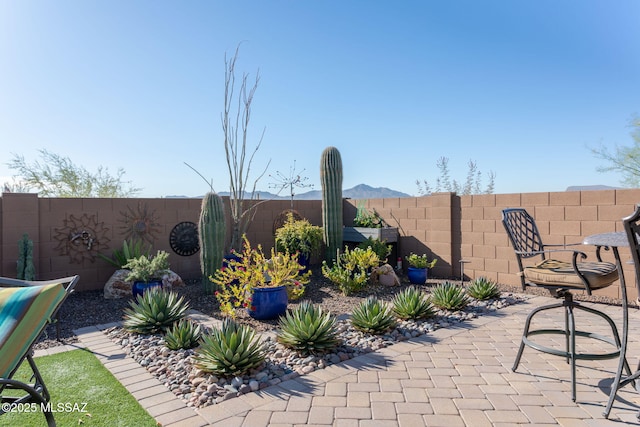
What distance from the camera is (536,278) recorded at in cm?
257

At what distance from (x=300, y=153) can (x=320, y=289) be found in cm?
537

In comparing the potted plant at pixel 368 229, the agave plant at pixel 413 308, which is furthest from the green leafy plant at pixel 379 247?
the agave plant at pixel 413 308

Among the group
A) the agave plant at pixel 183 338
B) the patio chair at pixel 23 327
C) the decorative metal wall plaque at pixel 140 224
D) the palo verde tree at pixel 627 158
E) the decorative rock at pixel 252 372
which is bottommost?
the decorative rock at pixel 252 372

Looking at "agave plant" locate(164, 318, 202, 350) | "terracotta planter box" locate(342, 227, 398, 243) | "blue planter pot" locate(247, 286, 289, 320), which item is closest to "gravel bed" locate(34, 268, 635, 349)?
"blue planter pot" locate(247, 286, 289, 320)

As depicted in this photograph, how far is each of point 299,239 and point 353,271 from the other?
1.10 meters

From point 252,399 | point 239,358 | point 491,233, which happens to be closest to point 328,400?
point 252,399

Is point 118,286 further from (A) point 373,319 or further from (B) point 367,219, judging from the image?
(B) point 367,219

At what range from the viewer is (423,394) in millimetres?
2436

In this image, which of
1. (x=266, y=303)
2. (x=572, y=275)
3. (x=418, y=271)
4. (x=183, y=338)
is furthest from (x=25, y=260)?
(x=572, y=275)

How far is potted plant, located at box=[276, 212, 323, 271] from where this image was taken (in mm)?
6516

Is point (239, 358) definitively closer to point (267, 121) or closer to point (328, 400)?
point (328, 400)

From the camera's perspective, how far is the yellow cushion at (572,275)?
233 cm

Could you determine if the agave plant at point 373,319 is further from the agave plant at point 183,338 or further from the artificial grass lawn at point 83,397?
the artificial grass lawn at point 83,397

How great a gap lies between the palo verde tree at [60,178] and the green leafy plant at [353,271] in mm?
7421
